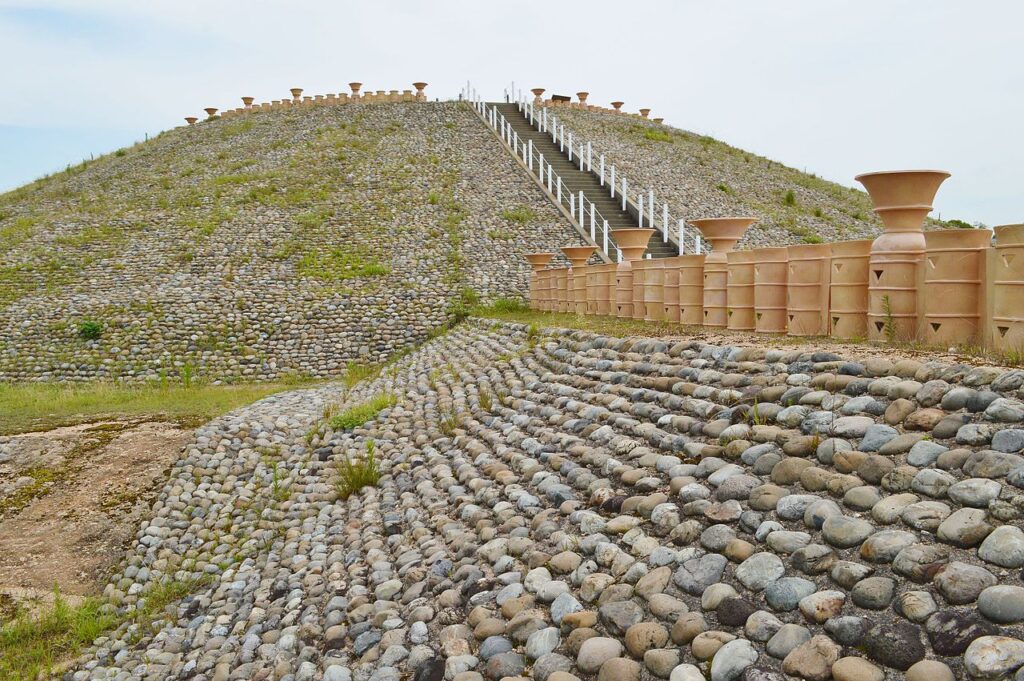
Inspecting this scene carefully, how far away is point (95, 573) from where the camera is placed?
785 centimetres

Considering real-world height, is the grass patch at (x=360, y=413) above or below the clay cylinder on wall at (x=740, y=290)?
below

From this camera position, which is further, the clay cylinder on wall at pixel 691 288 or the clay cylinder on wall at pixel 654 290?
the clay cylinder on wall at pixel 654 290

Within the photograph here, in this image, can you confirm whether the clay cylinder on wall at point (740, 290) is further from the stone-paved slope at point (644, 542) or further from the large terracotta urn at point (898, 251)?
the large terracotta urn at point (898, 251)

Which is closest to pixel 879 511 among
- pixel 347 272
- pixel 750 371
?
pixel 750 371

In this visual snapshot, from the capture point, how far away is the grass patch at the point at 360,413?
10711mm

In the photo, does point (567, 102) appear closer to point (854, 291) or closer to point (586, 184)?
point (586, 184)

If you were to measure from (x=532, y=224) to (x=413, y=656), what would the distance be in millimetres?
19205

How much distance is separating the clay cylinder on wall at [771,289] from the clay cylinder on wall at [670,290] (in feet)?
6.72

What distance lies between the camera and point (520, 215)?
23.2 m

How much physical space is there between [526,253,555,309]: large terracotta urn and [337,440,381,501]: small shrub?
8906mm

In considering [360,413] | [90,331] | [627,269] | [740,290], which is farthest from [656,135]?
[740,290]

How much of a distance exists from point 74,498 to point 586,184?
19.6 meters

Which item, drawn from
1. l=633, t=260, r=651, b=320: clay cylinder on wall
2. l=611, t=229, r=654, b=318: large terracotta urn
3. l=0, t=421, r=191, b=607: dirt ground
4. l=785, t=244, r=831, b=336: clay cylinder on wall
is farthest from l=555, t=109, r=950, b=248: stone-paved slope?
l=0, t=421, r=191, b=607: dirt ground

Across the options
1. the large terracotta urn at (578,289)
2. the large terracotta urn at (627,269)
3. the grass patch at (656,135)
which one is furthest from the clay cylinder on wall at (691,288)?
the grass patch at (656,135)
